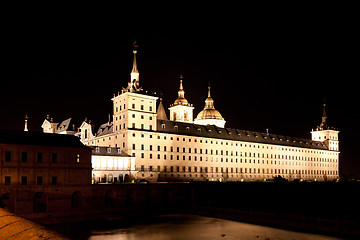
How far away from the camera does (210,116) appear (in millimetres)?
126812

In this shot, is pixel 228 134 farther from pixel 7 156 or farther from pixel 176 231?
pixel 7 156

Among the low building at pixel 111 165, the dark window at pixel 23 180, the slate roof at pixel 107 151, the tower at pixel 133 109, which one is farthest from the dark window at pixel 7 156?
the tower at pixel 133 109

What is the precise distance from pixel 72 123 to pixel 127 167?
36731mm

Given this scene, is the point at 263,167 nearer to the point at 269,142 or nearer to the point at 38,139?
the point at 269,142

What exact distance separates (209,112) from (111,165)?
200 feet

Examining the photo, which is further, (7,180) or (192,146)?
(192,146)

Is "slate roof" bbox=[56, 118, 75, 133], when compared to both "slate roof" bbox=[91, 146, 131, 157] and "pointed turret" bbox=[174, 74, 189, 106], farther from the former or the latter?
"pointed turret" bbox=[174, 74, 189, 106]

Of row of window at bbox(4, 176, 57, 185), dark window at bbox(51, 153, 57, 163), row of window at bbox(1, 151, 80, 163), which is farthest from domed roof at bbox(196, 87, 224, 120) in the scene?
row of window at bbox(4, 176, 57, 185)

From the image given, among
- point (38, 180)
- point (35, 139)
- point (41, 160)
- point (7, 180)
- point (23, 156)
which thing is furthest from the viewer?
point (35, 139)

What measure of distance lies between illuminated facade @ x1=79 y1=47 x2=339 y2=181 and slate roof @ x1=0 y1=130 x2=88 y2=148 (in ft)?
82.2

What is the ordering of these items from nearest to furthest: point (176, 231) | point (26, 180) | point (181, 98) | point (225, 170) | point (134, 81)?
point (176, 231)
point (26, 180)
point (134, 81)
point (225, 170)
point (181, 98)

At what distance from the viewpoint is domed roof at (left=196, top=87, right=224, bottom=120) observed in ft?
417

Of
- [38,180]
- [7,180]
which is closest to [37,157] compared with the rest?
[38,180]

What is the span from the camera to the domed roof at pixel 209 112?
12721 centimetres
